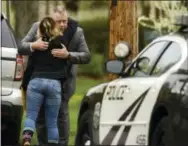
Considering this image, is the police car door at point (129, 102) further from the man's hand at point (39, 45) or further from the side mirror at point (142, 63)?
the man's hand at point (39, 45)

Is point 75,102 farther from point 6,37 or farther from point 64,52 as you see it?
point 64,52

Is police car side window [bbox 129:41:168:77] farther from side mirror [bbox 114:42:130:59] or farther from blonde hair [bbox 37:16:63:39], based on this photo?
blonde hair [bbox 37:16:63:39]

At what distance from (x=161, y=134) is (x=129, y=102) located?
30.3 inches

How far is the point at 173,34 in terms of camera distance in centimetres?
939

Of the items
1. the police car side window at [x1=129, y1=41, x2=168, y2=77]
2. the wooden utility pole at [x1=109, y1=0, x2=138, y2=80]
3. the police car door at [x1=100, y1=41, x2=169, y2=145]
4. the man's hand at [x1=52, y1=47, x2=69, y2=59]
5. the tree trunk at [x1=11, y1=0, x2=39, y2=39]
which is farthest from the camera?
the tree trunk at [x1=11, y1=0, x2=39, y2=39]

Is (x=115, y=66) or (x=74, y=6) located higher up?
(x=115, y=66)

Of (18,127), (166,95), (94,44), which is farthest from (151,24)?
(166,95)

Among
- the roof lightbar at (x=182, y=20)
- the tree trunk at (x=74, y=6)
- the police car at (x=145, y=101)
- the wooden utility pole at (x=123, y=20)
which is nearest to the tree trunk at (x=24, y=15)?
the wooden utility pole at (x=123, y=20)

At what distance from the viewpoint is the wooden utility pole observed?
1172 cm

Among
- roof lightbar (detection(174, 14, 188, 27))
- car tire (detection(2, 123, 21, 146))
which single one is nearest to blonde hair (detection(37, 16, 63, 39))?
car tire (detection(2, 123, 21, 146))

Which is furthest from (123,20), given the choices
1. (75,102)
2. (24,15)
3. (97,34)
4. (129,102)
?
(97,34)

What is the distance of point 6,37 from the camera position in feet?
36.8

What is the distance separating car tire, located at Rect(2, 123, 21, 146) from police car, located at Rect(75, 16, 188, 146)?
39.4 inches

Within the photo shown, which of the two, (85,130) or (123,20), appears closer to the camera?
(85,130)
